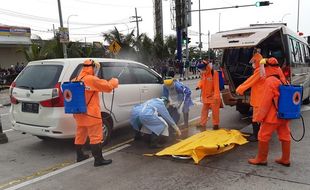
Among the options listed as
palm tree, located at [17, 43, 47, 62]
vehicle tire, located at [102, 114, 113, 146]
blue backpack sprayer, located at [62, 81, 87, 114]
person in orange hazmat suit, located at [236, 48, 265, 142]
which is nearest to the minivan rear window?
blue backpack sprayer, located at [62, 81, 87, 114]

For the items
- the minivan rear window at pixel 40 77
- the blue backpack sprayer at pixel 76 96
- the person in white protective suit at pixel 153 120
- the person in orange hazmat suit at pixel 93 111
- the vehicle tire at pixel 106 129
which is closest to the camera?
the blue backpack sprayer at pixel 76 96

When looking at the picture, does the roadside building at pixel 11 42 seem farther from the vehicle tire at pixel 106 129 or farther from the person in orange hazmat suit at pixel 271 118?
the person in orange hazmat suit at pixel 271 118

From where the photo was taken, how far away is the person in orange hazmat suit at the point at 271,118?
5410 millimetres

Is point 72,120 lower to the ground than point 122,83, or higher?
lower

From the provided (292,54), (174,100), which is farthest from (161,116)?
(292,54)

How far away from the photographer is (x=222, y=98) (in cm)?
920

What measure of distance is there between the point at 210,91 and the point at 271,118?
117 inches

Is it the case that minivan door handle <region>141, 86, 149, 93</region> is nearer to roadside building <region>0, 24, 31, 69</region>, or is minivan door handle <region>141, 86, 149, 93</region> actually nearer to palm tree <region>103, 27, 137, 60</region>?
palm tree <region>103, 27, 137, 60</region>

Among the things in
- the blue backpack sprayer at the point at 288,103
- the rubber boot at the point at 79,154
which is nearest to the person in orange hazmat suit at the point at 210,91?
the blue backpack sprayer at the point at 288,103

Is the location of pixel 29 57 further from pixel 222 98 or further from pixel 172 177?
pixel 172 177

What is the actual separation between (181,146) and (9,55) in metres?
33.3

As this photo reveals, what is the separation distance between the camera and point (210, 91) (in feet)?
27.3

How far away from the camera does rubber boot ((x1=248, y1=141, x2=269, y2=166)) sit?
18.2 feet

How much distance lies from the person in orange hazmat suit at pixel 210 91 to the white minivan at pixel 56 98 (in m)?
1.45
